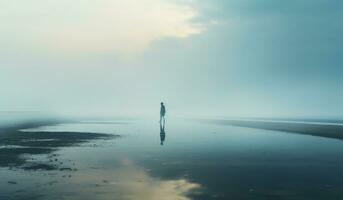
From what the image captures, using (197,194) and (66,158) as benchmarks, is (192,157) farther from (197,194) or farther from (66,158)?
(197,194)

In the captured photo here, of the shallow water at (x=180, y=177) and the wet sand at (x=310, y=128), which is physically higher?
the wet sand at (x=310, y=128)

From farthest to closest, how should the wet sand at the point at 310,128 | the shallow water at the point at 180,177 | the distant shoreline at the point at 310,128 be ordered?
the wet sand at the point at 310,128 < the distant shoreline at the point at 310,128 < the shallow water at the point at 180,177

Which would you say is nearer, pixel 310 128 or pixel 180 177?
pixel 180 177

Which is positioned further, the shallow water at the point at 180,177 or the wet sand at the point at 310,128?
the wet sand at the point at 310,128

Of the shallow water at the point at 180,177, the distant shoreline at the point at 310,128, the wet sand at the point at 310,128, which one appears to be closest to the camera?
the shallow water at the point at 180,177

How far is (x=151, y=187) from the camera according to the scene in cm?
1855

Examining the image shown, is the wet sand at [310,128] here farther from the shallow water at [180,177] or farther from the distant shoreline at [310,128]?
the shallow water at [180,177]

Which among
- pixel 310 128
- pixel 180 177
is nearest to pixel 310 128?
pixel 310 128

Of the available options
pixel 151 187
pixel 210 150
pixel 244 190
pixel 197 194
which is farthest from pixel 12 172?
pixel 210 150

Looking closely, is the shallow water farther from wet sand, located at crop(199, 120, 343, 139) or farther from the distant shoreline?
wet sand, located at crop(199, 120, 343, 139)

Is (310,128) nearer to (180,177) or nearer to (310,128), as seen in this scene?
(310,128)

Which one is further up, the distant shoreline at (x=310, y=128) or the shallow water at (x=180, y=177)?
the distant shoreline at (x=310, y=128)

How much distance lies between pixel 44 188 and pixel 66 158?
11.2m

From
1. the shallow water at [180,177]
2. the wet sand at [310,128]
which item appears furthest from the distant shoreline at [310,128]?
the shallow water at [180,177]
